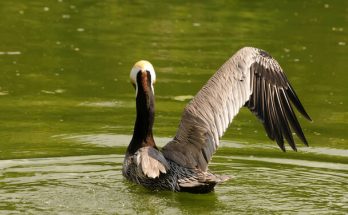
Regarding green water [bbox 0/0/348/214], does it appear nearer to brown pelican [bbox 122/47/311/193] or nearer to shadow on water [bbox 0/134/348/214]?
shadow on water [bbox 0/134/348/214]

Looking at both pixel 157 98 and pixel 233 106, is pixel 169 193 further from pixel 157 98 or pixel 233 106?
pixel 157 98

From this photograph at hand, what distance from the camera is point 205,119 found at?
7.55 m

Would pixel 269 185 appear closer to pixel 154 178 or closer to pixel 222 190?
pixel 222 190

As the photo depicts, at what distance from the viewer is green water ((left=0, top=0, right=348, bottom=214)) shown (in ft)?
23.8

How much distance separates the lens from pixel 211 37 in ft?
45.2

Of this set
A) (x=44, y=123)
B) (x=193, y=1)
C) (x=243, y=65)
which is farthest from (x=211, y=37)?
(x=243, y=65)

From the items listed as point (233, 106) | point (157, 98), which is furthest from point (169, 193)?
point (157, 98)

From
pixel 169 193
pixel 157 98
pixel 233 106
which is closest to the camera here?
pixel 169 193

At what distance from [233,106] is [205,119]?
23 cm

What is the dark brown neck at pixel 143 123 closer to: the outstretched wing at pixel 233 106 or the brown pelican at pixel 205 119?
the brown pelican at pixel 205 119

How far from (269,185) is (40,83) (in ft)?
13.7

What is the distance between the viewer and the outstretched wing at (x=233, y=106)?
24.8ft

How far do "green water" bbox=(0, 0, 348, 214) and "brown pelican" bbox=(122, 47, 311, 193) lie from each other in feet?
0.43

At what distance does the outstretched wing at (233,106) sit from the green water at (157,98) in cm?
32
